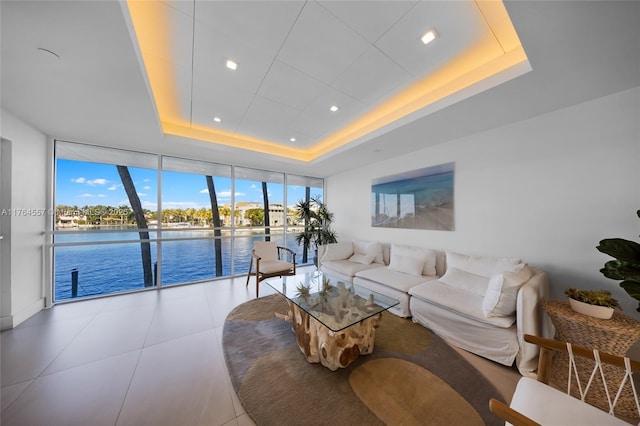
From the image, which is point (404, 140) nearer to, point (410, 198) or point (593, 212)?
point (410, 198)

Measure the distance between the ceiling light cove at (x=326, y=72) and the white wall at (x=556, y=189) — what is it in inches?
32.4

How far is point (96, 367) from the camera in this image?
6.27 feet

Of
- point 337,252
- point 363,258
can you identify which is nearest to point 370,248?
point 363,258

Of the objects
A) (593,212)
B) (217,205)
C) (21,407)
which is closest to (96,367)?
(21,407)

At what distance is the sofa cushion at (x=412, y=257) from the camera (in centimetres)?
329

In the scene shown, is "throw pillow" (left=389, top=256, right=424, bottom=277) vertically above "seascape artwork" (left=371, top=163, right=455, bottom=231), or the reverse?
"seascape artwork" (left=371, top=163, right=455, bottom=231)

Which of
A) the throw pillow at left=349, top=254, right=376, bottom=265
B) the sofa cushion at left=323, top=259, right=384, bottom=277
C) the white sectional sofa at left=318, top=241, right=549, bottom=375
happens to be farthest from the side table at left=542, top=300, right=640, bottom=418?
the throw pillow at left=349, top=254, right=376, bottom=265

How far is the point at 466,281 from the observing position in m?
2.62

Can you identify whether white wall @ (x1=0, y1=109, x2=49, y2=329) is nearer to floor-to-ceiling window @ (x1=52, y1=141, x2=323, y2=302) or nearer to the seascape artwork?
floor-to-ceiling window @ (x1=52, y1=141, x2=323, y2=302)

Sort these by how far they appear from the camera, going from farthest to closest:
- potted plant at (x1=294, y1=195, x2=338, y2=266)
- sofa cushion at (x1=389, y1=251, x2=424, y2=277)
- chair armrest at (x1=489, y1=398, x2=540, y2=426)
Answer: potted plant at (x1=294, y1=195, x2=338, y2=266)
sofa cushion at (x1=389, y1=251, x2=424, y2=277)
chair armrest at (x1=489, y1=398, x2=540, y2=426)

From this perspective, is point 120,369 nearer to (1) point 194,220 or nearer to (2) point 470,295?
(1) point 194,220

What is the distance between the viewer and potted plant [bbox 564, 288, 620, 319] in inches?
64.1

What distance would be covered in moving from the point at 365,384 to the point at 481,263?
212 centimetres

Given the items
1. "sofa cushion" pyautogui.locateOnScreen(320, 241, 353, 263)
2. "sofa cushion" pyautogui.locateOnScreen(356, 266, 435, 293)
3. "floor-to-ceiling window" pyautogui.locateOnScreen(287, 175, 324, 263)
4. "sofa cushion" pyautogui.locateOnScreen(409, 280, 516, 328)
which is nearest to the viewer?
"sofa cushion" pyautogui.locateOnScreen(409, 280, 516, 328)
